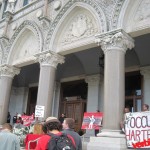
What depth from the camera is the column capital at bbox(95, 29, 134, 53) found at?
10.4 meters

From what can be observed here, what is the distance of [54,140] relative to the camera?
10.5 feet

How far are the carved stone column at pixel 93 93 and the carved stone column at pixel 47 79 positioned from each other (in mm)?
3489

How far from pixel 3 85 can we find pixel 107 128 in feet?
29.3

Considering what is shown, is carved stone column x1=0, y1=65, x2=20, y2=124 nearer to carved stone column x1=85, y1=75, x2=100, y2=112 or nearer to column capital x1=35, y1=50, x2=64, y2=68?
column capital x1=35, y1=50, x2=64, y2=68

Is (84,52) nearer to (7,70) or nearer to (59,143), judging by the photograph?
(7,70)

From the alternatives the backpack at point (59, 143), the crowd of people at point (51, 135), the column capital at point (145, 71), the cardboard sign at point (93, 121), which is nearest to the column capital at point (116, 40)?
the cardboard sign at point (93, 121)

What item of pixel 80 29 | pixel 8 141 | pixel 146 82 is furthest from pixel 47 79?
pixel 8 141

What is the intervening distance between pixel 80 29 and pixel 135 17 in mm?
3037

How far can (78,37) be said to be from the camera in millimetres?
12672

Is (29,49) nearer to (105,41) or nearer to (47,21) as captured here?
(47,21)

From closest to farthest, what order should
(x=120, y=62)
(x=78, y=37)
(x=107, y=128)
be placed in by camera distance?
(x=107, y=128) < (x=120, y=62) < (x=78, y=37)

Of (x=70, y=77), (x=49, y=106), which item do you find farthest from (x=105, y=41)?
(x=70, y=77)

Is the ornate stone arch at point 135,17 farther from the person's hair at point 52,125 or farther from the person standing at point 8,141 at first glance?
the person's hair at point 52,125

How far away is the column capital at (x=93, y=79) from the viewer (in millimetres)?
16247
